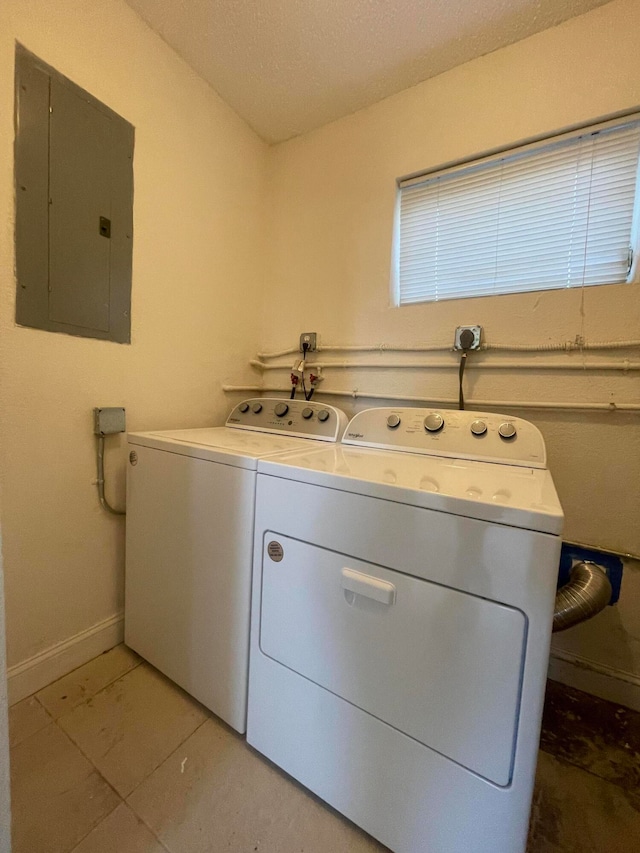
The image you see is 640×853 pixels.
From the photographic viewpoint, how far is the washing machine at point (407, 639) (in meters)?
0.61

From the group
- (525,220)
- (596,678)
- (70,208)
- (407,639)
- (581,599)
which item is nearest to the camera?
(407,639)

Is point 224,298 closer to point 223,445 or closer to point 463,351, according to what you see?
point 223,445

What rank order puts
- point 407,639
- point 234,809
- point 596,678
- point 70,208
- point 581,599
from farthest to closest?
→ 1. point 596,678
2. point 70,208
3. point 581,599
4. point 234,809
5. point 407,639

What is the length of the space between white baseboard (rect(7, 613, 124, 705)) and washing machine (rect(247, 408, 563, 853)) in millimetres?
720

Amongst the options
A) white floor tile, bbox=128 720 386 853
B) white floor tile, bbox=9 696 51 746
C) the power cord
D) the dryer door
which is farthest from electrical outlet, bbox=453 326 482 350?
white floor tile, bbox=9 696 51 746

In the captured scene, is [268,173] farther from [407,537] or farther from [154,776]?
[154,776]

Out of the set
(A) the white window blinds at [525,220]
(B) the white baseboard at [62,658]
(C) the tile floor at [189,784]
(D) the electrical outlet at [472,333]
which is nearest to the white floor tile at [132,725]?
(C) the tile floor at [189,784]

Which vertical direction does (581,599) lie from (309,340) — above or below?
below

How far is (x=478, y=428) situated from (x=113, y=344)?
1295 millimetres

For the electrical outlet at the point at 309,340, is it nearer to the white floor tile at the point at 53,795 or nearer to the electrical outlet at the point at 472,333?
the electrical outlet at the point at 472,333

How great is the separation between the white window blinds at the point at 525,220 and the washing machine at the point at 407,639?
0.81 m

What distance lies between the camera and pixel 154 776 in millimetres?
902

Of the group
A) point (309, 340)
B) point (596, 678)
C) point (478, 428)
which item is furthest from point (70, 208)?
point (596, 678)

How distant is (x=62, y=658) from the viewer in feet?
3.91
